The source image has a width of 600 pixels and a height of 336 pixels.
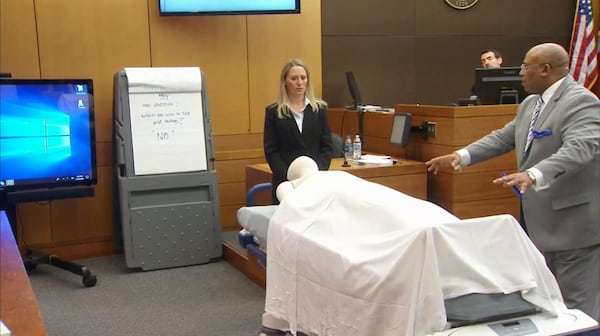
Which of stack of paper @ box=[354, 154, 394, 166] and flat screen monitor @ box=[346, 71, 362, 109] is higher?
flat screen monitor @ box=[346, 71, 362, 109]

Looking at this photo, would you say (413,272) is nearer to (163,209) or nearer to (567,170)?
(567,170)

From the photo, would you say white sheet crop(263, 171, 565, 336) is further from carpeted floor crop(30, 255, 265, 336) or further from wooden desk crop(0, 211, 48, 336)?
carpeted floor crop(30, 255, 265, 336)

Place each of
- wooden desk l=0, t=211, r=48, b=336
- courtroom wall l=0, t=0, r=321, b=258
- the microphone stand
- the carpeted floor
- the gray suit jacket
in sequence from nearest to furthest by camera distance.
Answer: wooden desk l=0, t=211, r=48, b=336 → the gray suit jacket → the carpeted floor → courtroom wall l=0, t=0, r=321, b=258 → the microphone stand

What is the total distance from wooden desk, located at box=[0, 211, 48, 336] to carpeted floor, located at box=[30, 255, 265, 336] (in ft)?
6.87

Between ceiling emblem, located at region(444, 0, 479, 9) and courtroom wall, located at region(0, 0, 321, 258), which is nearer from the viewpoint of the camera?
courtroom wall, located at region(0, 0, 321, 258)

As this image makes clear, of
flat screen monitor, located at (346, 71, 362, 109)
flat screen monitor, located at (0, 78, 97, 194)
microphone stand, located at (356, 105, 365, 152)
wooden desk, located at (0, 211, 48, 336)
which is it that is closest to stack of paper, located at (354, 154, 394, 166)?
microphone stand, located at (356, 105, 365, 152)

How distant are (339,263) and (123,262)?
3333 millimetres

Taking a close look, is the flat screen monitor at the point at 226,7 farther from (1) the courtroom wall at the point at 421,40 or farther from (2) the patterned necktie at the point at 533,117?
(2) the patterned necktie at the point at 533,117

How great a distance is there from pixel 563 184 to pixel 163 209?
2.94 meters

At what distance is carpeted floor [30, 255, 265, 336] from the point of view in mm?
3689

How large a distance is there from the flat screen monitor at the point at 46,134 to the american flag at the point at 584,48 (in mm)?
5351

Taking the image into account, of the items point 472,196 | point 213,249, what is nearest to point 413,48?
point 472,196

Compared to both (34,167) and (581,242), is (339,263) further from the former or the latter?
(34,167)

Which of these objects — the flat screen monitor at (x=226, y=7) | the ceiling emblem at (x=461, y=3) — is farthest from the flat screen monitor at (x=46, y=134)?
the ceiling emblem at (x=461, y=3)
